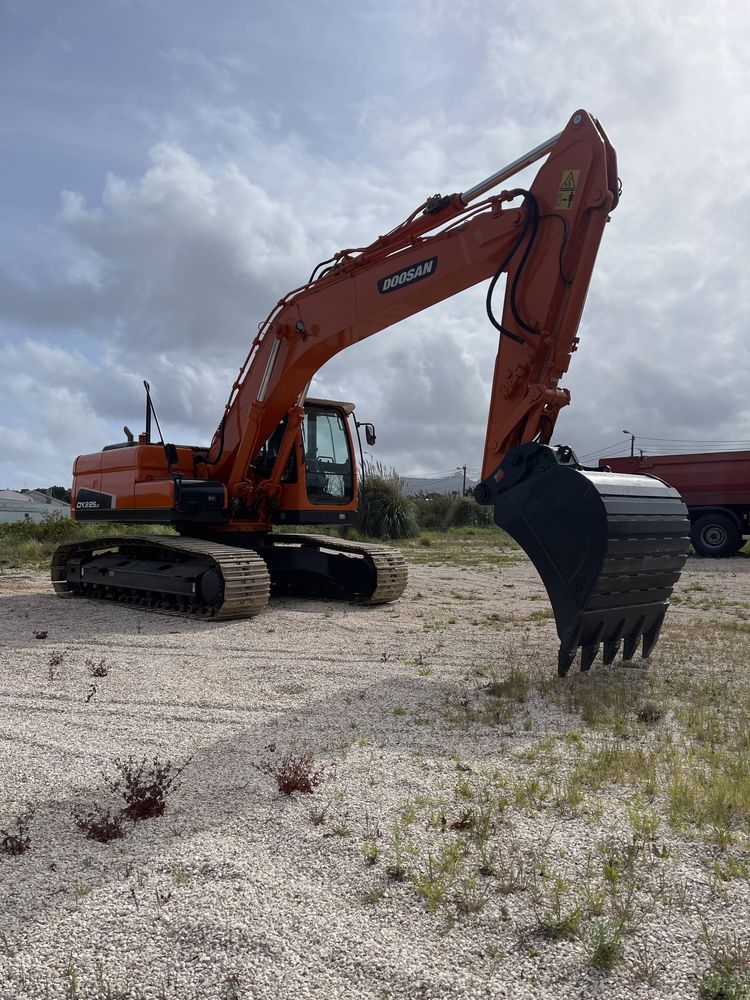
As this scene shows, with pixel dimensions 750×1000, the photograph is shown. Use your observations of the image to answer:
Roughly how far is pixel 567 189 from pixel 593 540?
313 centimetres

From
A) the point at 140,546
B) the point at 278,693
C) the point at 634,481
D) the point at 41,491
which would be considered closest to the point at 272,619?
the point at 140,546

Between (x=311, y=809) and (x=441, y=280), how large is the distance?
560 centimetres

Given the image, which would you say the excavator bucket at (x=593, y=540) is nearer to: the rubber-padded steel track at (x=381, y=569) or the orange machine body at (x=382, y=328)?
the orange machine body at (x=382, y=328)

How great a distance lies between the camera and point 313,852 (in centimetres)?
329

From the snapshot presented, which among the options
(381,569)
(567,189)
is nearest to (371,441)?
(381,569)

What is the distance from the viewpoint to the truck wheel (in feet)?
62.0

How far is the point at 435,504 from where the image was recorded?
101ft

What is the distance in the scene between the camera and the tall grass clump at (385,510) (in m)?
24.7

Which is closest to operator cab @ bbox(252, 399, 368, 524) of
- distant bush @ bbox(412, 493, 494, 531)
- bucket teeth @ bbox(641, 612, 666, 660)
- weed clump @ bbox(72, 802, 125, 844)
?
bucket teeth @ bbox(641, 612, 666, 660)

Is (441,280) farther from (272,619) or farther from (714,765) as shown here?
(714,765)

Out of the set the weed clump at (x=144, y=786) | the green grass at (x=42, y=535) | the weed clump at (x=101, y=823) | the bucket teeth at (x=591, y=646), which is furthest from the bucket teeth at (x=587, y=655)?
the green grass at (x=42, y=535)

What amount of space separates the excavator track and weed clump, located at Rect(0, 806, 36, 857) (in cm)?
541

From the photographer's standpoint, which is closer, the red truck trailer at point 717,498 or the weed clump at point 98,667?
the weed clump at point 98,667

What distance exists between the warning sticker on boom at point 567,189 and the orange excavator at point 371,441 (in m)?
0.02
